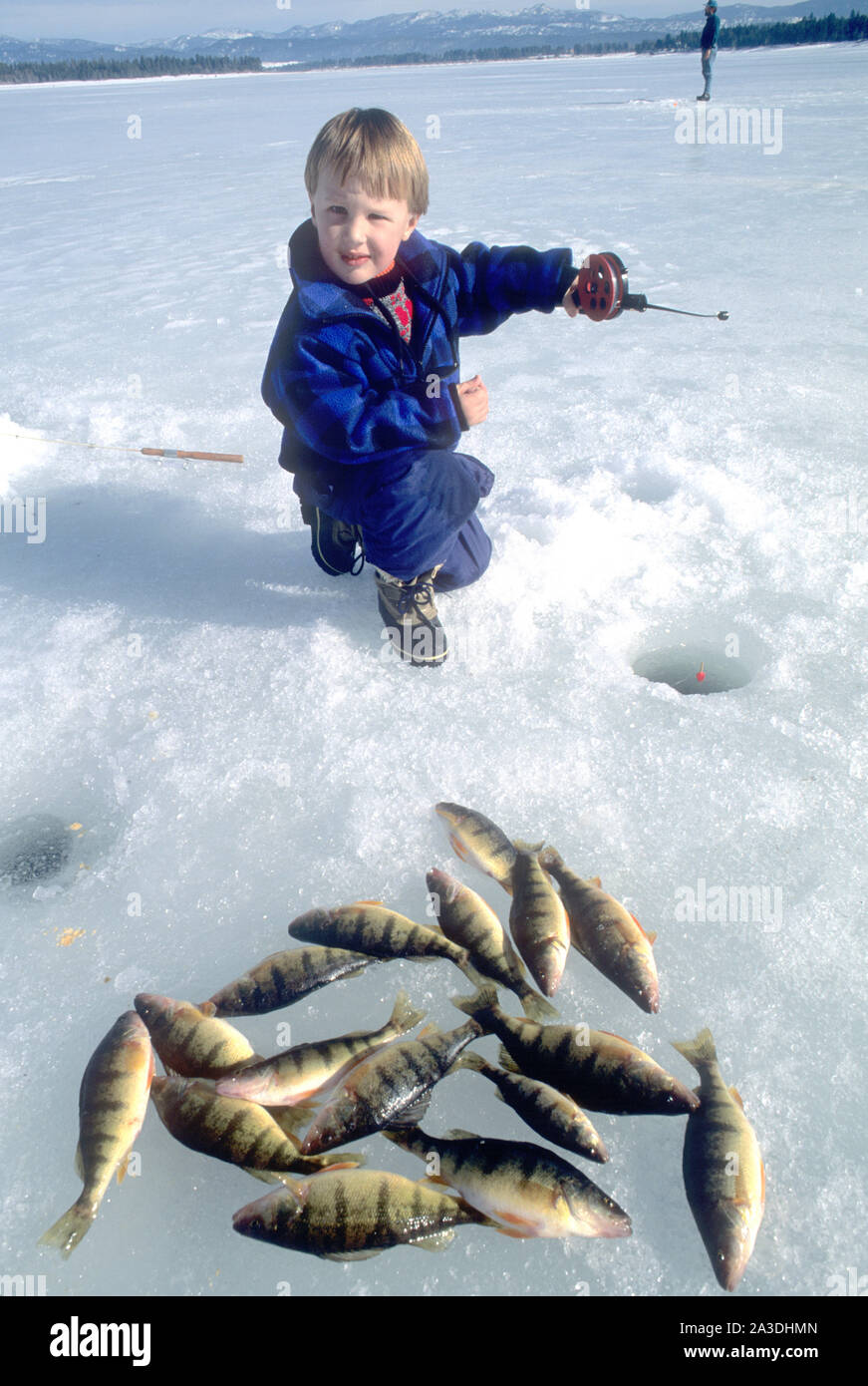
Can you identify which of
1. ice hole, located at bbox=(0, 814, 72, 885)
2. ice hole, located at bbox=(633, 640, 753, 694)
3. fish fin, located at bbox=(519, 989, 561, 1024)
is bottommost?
fish fin, located at bbox=(519, 989, 561, 1024)

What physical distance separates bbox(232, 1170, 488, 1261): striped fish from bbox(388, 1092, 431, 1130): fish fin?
0.30ft

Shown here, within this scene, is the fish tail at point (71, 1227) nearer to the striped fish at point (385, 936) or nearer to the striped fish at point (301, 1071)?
the striped fish at point (301, 1071)

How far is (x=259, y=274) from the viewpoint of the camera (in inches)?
255

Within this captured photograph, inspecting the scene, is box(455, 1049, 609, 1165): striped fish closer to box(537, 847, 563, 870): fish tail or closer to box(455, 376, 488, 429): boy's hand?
box(537, 847, 563, 870): fish tail

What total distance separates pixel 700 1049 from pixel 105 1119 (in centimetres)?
107

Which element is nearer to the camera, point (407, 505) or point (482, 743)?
point (482, 743)

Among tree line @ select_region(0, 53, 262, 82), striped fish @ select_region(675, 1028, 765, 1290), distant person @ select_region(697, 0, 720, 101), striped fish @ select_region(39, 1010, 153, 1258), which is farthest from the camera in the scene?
tree line @ select_region(0, 53, 262, 82)

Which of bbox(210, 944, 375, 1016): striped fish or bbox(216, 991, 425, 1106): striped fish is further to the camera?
bbox(210, 944, 375, 1016): striped fish

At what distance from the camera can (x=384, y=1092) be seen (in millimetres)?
1422

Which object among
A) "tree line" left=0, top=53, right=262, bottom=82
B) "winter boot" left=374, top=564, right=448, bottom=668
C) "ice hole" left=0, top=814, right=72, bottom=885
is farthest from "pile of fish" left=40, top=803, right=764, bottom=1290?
"tree line" left=0, top=53, right=262, bottom=82

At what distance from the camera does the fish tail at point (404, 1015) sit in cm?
157

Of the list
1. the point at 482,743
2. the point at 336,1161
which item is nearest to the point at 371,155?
the point at 482,743

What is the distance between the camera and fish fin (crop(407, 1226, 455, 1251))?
4.29 ft

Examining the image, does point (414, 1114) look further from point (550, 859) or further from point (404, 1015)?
point (550, 859)
